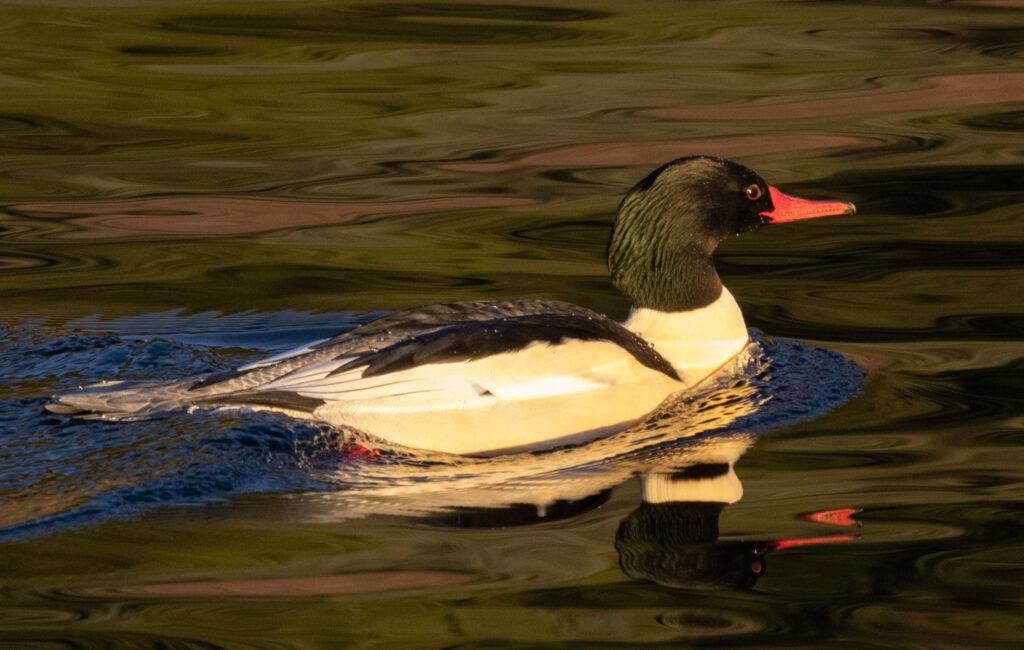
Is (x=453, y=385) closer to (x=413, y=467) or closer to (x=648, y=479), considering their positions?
(x=413, y=467)

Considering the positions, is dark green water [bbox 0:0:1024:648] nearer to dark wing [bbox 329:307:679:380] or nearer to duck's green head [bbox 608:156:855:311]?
dark wing [bbox 329:307:679:380]

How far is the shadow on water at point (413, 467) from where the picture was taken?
5.14 metres

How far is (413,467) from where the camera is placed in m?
5.94

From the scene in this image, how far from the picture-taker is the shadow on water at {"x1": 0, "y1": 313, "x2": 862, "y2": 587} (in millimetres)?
5137

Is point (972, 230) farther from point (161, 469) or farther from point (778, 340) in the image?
point (161, 469)

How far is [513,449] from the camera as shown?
6109mm

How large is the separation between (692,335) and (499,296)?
1.76m

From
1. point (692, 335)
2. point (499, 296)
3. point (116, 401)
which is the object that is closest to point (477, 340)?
point (692, 335)

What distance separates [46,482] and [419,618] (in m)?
1.91

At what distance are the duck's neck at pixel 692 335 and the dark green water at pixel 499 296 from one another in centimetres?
21

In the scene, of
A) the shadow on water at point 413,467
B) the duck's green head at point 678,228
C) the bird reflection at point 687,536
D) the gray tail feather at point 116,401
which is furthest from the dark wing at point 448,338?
the bird reflection at point 687,536

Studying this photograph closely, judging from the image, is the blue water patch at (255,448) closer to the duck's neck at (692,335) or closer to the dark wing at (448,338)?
the duck's neck at (692,335)

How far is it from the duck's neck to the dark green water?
206mm

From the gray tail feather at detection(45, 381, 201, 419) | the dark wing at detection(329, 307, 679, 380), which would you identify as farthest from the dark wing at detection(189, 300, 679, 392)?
the gray tail feather at detection(45, 381, 201, 419)
